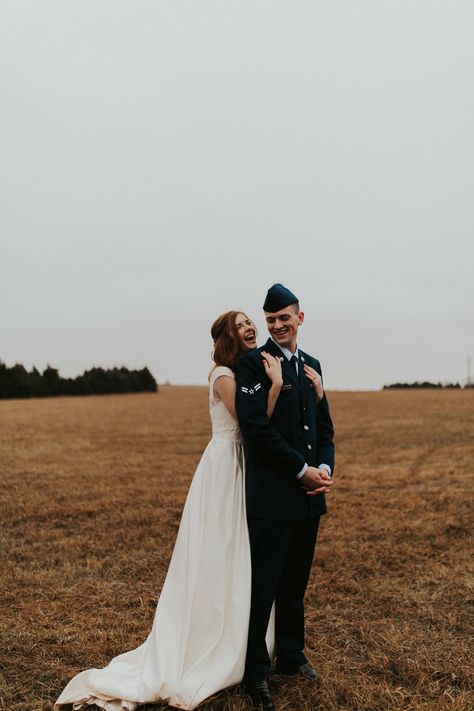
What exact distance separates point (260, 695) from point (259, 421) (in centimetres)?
195

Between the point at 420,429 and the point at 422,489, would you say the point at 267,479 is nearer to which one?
the point at 422,489

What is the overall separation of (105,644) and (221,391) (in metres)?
2.88

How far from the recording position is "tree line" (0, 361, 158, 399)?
52.6 metres

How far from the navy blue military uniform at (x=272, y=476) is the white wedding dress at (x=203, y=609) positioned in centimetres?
10

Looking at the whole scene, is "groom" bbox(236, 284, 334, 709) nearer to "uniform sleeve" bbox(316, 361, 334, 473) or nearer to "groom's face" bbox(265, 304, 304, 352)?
"groom's face" bbox(265, 304, 304, 352)

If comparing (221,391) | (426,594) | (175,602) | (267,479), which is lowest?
(426,594)

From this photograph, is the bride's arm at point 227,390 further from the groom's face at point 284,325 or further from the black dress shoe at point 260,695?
the black dress shoe at point 260,695

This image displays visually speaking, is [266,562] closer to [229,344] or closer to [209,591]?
[209,591]

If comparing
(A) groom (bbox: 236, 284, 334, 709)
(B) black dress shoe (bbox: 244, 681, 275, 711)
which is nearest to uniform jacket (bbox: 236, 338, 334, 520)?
(A) groom (bbox: 236, 284, 334, 709)

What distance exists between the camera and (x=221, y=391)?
4832mm

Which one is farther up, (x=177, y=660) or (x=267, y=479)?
(x=267, y=479)

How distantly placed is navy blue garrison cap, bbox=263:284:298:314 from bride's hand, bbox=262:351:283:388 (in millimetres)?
361

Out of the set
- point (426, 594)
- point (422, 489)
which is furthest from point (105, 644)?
point (422, 489)

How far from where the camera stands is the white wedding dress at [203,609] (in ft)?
→ 15.3
